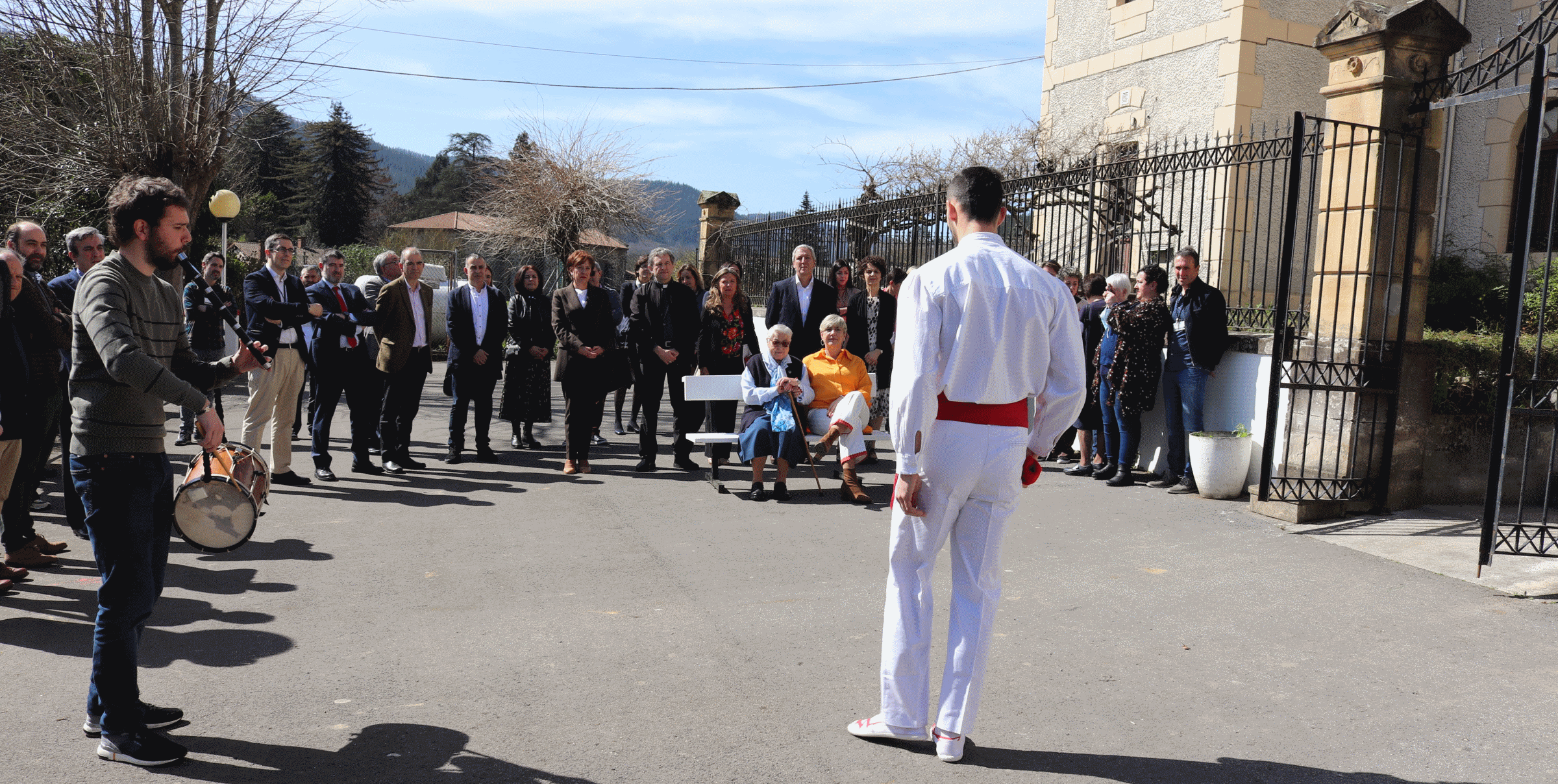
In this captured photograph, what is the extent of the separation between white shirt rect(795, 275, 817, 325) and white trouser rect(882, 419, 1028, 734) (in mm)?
6237

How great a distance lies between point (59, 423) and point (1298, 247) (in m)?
12.9

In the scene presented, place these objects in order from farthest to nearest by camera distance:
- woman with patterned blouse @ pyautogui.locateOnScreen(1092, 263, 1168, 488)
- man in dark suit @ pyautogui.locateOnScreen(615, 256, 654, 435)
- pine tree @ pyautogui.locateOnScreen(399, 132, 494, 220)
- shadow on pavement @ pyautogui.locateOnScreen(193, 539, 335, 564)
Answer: pine tree @ pyautogui.locateOnScreen(399, 132, 494, 220)
man in dark suit @ pyautogui.locateOnScreen(615, 256, 654, 435)
woman with patterned blouse @ pyautogui.locateOnScreen(1092, 263, 1168, 488)
shadow on pavement @ pyautogui.locateOnScreen(193, 539, 335, 564)

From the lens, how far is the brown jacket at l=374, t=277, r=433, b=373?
366 inches

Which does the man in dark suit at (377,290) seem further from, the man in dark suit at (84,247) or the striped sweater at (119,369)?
the striped sweater at (119,369)

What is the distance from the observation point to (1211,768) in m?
3.59

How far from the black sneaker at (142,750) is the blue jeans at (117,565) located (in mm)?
32

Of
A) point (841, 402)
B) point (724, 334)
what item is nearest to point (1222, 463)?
point (841, 402)

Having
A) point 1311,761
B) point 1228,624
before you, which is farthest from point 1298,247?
point 1311,761

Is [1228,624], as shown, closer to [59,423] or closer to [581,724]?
[581,724]

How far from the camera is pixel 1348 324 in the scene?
7.90m

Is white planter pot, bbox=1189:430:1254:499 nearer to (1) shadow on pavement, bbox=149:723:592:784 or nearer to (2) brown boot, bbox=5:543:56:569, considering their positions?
(1) shadow on pavement, bbox=149:723:592:784

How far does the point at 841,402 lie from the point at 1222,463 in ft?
10.3

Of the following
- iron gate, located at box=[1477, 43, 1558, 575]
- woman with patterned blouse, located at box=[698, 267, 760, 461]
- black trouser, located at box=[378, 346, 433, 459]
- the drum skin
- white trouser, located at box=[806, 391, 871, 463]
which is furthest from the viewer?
woman with patterned blouse, located at box=[698, 267, 760, 461]

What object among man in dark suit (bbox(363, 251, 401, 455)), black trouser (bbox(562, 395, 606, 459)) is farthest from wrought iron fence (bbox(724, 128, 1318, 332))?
man in dark suit (bbox(363, 251, 401, 455))
